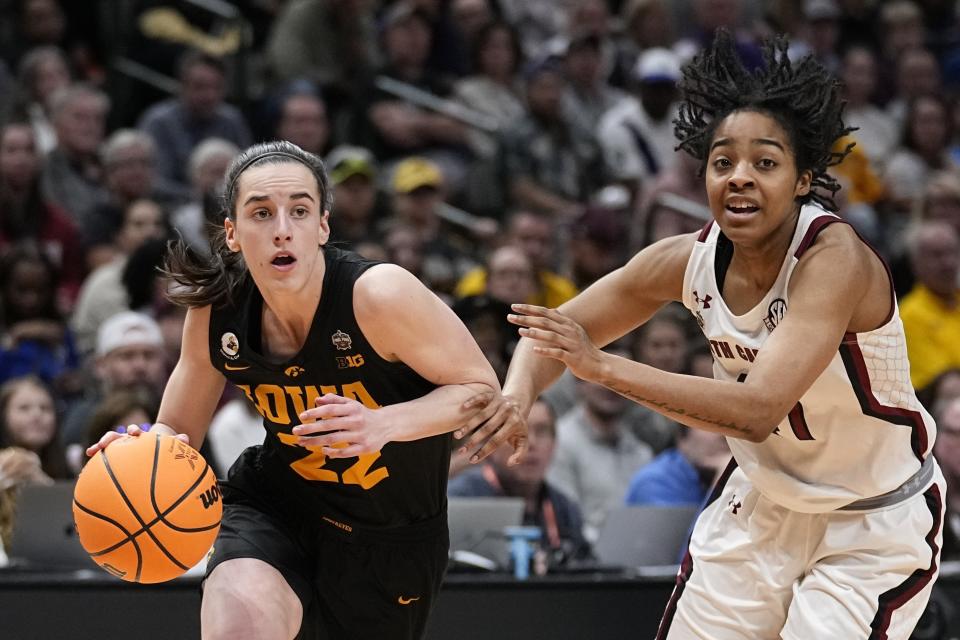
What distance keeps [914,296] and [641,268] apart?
17.2ft

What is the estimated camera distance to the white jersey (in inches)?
152

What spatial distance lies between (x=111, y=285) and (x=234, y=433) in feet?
5.46

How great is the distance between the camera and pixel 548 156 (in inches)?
405

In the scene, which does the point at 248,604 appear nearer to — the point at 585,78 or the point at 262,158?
the point at 262,158

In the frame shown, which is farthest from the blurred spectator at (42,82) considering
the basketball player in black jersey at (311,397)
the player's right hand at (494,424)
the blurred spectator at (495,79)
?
the player's right hand at (494,424)

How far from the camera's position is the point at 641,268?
4.26 meters

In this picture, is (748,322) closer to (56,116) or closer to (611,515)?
(611,515)

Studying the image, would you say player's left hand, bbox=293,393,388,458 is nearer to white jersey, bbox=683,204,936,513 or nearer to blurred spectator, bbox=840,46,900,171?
white jersey, bbox=683,204,936,513

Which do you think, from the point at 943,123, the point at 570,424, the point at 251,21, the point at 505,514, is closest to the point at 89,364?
the point at 570,424

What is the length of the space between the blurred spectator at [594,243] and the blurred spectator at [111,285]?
8.32ft

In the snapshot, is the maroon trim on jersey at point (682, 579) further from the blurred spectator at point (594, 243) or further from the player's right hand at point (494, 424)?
the blurred spectator at point (594, 243)

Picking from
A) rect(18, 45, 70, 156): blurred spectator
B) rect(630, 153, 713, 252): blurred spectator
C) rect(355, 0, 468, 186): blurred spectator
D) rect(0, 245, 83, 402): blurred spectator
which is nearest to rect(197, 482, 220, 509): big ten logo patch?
rect(0, 245, 83, 402): blurred spectator

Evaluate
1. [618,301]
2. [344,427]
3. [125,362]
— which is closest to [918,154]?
[125,362]

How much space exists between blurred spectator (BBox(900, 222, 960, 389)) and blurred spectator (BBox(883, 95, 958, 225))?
1802 mm
